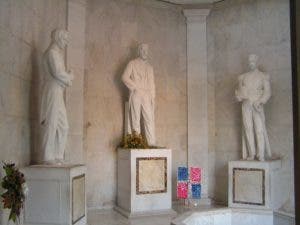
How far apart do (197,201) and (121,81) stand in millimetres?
3036

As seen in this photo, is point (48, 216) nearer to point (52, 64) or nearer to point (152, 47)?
point (52, 64)

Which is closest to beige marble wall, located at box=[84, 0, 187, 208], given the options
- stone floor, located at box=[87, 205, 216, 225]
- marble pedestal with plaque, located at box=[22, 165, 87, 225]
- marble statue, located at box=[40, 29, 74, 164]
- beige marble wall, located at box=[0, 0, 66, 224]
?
stone floor, located at box=[87, 205, 216, 225]

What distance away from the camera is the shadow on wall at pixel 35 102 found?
5.48 metres

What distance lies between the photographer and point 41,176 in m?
4.56

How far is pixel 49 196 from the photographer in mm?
4551

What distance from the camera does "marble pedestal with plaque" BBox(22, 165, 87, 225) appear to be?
452cm

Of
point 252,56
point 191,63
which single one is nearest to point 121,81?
point 191,63

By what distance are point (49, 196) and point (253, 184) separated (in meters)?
3.75

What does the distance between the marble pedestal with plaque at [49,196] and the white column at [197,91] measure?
397 cm

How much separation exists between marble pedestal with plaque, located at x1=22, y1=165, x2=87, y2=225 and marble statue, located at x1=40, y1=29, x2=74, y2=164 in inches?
14.1

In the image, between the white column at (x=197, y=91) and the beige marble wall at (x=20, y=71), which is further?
the white column at (x=197, y=91)

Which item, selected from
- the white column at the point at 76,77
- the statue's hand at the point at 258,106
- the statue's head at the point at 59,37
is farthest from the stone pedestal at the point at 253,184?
the statue's head at the point at 59,37

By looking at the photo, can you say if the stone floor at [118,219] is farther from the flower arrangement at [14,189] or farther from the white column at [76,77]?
the flower arrangement at [14,189]

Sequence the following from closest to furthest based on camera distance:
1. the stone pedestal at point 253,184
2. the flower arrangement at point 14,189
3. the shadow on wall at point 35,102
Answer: the flower arrangement at point 14,189 → the shadow on wall at point 35,102 → the stone pedestal at point 253,184
